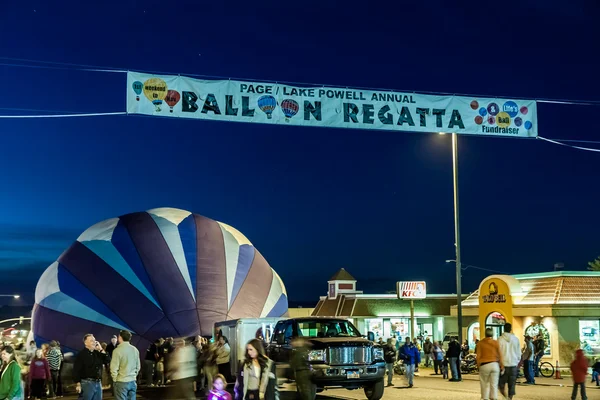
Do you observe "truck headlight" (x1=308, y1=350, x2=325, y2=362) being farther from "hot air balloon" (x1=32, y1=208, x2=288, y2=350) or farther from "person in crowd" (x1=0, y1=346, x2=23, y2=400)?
"hot air balloon" (x1=32, y1=208, x2=288, y2=350)

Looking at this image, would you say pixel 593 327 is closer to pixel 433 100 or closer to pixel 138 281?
pixel 433 100

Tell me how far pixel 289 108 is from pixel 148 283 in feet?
30.7

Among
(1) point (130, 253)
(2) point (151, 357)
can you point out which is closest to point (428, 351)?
(2) point (151, 357)

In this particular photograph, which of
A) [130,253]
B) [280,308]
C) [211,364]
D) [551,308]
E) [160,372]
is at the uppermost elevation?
[130,253]

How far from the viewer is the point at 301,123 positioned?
20500 mm

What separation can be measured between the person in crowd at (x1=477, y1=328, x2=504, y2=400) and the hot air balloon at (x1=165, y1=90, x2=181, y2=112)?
31.3 ft

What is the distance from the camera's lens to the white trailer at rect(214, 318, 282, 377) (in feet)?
76.8

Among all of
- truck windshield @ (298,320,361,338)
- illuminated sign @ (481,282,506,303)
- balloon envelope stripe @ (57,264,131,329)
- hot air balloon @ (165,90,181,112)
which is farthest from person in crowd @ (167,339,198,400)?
illuminated sign @ (481,282,506,303)

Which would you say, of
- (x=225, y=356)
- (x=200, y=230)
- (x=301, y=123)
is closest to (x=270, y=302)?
(x=200, y=230)

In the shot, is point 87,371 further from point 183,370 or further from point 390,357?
point 390,357

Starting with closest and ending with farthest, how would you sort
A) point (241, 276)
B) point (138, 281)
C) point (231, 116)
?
1. point (231, 116)
2. point (138, 281)
3. point (241, 276)

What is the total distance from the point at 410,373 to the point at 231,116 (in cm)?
996

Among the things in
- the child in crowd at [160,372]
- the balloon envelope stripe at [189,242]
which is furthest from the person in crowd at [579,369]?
the balloon envelope stripe at [189,242]

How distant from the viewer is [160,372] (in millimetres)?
25516
